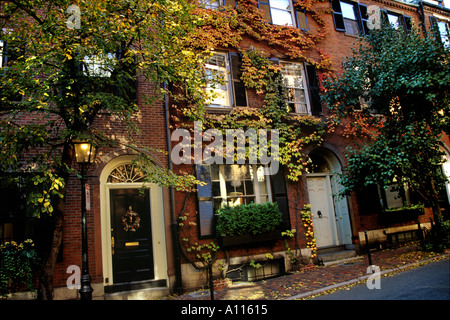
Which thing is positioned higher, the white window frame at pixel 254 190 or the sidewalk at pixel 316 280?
the white window frame at pixel 254 190

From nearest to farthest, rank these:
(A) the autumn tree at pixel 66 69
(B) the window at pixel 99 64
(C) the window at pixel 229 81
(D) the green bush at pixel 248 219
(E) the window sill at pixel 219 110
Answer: (A) the autumn tree at pixel 66 69, (B) the window at pixel 99 64, (D) the green bush at pixel 248 219, (E) the window sill at pixel 219 110, (C) the window at pixel 229 81

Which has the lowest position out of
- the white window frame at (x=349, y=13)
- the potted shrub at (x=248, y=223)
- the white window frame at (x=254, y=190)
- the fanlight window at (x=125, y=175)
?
the potted shrub at (x=248, y=223)

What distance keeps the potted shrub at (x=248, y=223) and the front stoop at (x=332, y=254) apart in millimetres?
1939

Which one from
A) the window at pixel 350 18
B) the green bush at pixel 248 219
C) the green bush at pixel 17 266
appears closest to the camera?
the green bush at pixel 17 266

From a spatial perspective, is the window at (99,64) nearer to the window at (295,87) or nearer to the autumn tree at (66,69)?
the autumn tree at (66,69)

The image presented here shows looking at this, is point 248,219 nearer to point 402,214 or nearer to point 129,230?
point 129,230

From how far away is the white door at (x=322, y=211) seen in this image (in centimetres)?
1093

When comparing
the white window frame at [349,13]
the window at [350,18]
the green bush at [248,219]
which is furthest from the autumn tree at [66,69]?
the white window frame at [349,13]

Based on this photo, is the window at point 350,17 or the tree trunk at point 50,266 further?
the window at point 350,17

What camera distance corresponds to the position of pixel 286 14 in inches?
485

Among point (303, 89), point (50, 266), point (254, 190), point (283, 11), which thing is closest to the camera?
point (50, 266)

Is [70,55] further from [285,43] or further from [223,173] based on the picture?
[285,43]

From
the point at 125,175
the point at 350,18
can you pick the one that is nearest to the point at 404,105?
the point at 350,18

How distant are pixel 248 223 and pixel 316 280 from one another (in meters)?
2.29
